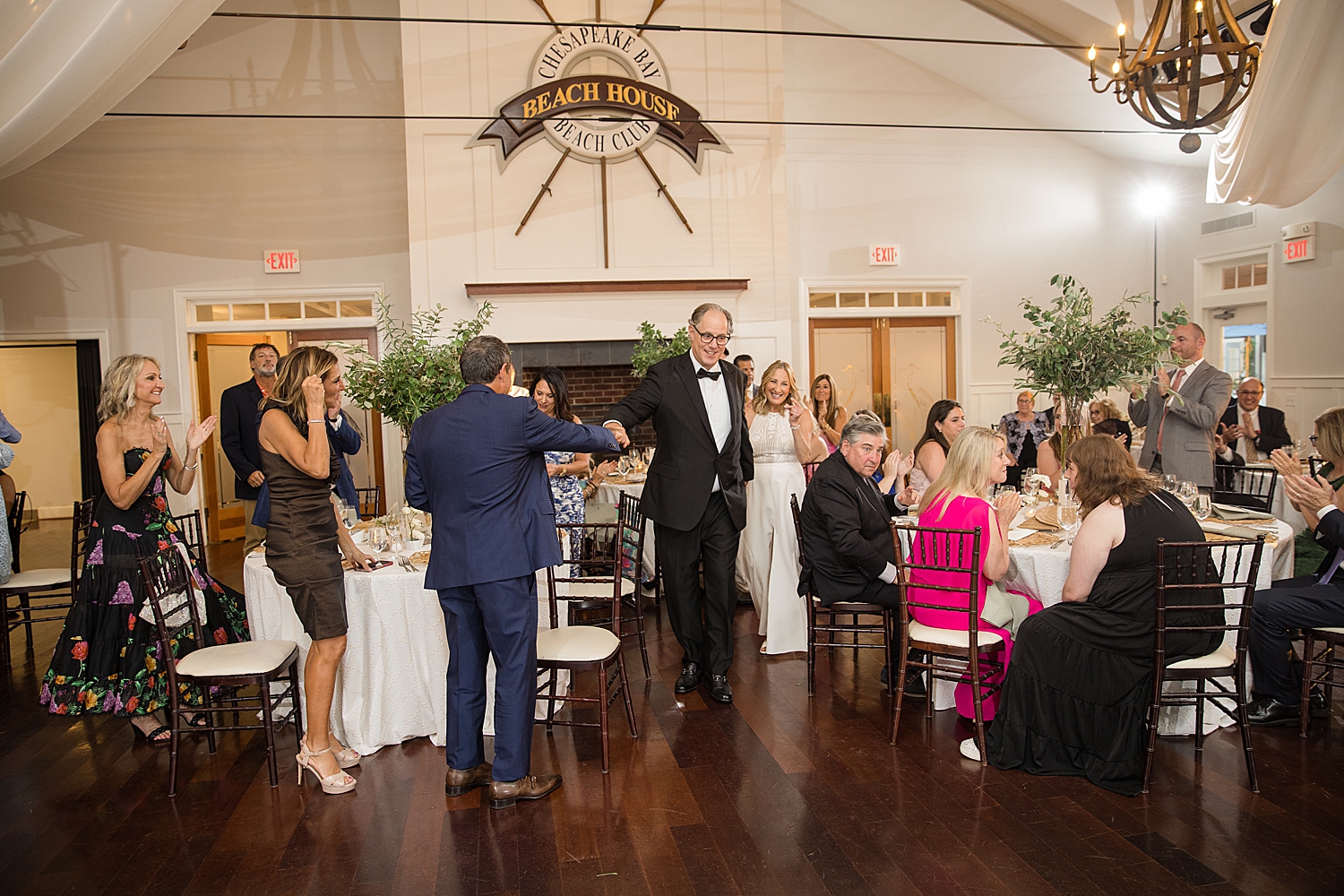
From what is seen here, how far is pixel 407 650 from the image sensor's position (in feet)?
11.8

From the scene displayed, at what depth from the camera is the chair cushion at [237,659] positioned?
3.23 m

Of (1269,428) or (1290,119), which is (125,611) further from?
(1269,428)

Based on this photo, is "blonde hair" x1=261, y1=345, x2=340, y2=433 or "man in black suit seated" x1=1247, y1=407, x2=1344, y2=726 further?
"man in black suit seated" x1=1247, y1=407, x2=1344, y2=726

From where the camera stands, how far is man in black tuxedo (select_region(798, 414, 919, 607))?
387 centimetres

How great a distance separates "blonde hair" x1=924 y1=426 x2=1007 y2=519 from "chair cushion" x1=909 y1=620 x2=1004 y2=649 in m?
0.46

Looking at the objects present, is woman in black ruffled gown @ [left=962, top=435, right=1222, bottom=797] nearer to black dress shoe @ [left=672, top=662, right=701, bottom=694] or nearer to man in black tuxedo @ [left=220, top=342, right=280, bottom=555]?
black dress shoe @ [left=672, top=662, right=701, bottom=694]

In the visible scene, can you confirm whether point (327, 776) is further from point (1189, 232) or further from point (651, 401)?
point (1189, 232)

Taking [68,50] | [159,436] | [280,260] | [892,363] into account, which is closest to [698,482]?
[159,436]

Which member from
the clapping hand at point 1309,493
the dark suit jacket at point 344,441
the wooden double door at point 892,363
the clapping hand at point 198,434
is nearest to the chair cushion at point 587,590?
the dark suit jacket at point 344,441

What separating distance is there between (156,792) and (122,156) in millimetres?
7264

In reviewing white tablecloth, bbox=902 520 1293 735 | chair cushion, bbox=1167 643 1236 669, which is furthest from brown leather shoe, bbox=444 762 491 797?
chair cushion, bbox=1167 643 1236 669

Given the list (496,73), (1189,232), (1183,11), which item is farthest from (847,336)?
(1183,11)

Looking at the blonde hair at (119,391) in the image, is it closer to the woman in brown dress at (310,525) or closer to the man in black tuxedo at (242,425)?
the woman in brown dress at (310,525)

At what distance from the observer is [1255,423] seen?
7082 millimetres
